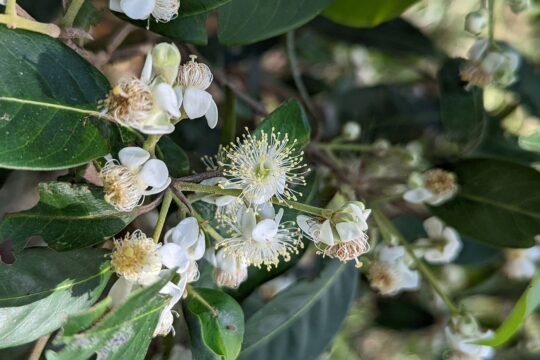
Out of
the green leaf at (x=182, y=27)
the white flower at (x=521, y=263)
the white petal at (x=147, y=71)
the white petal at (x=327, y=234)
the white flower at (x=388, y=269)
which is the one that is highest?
the white petal at (x=147, y=71)

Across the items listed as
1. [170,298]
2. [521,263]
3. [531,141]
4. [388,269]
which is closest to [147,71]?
[170,298]

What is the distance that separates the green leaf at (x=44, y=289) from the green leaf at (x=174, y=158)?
13 centimetres

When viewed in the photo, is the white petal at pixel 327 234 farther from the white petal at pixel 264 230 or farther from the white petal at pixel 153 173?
the white petal at pixel 153 173

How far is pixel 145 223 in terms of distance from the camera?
0.90m

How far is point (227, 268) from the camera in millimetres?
739

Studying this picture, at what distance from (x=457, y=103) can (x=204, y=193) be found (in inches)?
19.7

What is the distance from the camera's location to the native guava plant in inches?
24.7

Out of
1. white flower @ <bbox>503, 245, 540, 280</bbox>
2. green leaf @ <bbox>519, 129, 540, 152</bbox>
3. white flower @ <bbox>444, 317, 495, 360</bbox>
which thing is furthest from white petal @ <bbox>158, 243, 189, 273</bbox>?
white flower @ <bbox>503, 245, 540, 280</bbox>

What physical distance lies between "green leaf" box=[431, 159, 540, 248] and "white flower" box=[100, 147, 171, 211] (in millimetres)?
519

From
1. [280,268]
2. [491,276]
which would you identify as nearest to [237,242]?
[280,268]

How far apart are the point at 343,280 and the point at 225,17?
0.51m

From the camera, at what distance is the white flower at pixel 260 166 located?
0.68 m

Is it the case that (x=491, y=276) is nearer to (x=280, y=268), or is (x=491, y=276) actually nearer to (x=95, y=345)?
(x=280, y=268)

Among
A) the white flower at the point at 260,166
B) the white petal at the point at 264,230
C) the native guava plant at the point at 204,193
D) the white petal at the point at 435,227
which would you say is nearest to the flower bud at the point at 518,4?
the native guava plant at the point at 204,193
